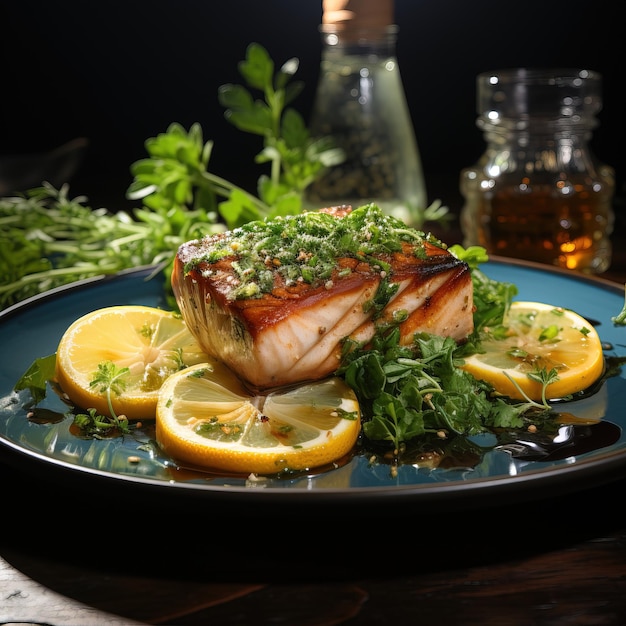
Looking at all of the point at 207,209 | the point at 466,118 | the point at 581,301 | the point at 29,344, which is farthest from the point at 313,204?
the point at 466,118

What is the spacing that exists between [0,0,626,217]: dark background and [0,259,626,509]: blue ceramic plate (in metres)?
2.94

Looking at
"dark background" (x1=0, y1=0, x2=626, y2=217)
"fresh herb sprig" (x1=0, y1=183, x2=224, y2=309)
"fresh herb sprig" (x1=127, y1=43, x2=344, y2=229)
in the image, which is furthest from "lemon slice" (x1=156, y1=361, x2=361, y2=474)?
"dark background" (x1=0, y1=0, x2=626, y2=217)

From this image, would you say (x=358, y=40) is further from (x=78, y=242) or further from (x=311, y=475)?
(x=311, y=475)

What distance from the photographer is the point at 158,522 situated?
5.68 feet

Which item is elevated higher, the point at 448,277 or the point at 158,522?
the point at 448,277

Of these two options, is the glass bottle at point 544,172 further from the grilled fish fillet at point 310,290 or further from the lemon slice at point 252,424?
the lemon slice at point 252,424

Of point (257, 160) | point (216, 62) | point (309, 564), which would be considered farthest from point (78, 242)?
point (216, 62)

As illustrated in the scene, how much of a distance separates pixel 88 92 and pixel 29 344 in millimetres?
3850

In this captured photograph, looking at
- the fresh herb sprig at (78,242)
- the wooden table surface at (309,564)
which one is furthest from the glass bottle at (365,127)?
the wooden table surface at (309,564)

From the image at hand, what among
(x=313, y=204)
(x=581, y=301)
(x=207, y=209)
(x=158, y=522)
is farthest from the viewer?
Result: (x=313, y=204)

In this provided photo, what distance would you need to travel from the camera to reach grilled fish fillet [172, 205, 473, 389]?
2102 millimetres

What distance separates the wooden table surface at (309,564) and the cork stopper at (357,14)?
2.35 meters

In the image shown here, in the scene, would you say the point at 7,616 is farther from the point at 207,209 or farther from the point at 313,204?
the point at 313,204

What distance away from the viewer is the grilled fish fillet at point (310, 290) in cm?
210
